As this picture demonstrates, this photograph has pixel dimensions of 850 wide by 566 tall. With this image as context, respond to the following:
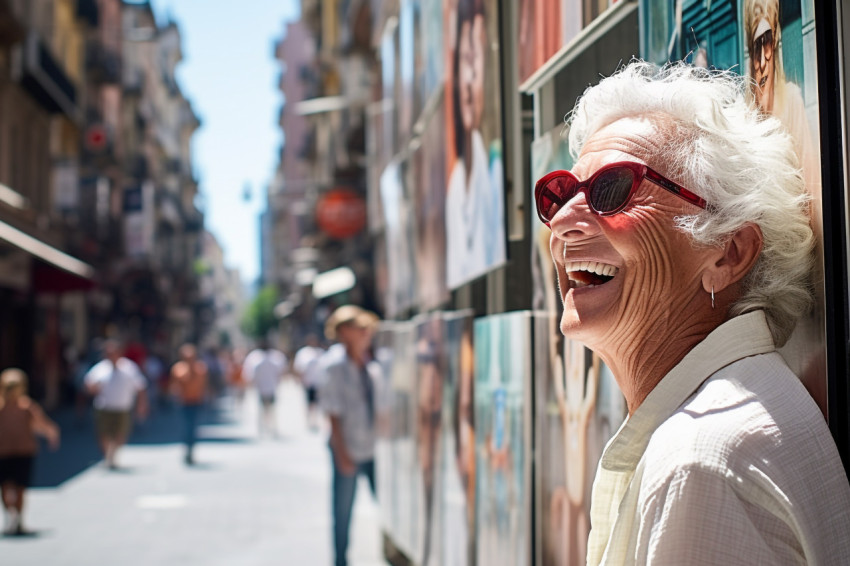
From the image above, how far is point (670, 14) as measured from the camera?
8.27ft

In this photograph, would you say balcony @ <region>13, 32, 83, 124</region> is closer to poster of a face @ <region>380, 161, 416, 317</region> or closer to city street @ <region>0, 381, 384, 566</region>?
city street @ <region>0, 381, 384, 566</region>

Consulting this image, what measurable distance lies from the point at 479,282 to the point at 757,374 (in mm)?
3077

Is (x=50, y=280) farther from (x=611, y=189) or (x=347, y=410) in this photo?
(x=611, y=189)

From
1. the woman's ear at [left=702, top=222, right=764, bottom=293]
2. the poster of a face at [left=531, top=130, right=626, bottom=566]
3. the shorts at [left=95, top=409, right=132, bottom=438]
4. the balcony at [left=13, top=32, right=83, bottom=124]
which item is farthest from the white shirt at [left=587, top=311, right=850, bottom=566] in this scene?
the balcony at [left=13, top=32, right=83, bottom=124]

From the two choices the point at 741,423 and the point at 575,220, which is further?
the point at 575,220

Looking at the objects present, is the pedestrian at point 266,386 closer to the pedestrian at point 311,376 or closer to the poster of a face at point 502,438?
the pedestrian at point 311,376

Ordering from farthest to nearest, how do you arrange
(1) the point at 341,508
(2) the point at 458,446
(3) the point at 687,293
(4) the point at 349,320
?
1. (4) the point at 349,320
2. (1) the point at 341,508
3. (2) the point at 458,446
4. (3) the point at 687,293

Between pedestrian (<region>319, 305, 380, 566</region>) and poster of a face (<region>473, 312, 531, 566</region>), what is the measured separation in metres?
3.31

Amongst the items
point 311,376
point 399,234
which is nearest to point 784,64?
point 399,234

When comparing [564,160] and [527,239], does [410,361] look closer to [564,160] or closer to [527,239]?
[527,239]

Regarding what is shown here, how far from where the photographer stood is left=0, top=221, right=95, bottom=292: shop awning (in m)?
17.6

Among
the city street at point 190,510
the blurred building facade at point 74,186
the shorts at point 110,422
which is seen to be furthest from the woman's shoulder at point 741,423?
the shorts at point 110,422

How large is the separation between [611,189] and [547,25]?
5.83 feet

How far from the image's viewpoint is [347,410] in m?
8.05
